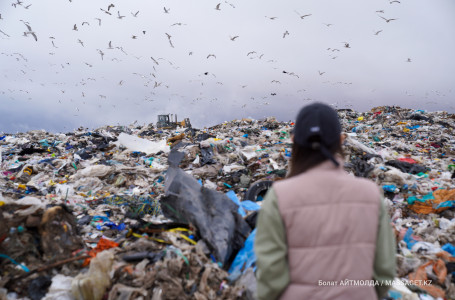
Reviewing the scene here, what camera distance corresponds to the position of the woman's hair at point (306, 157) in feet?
4.06

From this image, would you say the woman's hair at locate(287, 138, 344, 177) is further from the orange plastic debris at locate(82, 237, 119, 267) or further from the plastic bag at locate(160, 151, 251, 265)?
the orange plastic debris at locate(82, 237, 119, 267)

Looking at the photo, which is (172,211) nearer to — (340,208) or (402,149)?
(340,208)

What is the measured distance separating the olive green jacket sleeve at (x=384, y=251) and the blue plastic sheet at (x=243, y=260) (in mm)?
1515

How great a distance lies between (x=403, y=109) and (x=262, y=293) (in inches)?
833

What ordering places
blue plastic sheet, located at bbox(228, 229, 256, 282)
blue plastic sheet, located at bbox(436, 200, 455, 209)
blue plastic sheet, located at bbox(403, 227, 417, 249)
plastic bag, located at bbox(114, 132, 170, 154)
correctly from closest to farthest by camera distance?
blue plastic sheet, located at bbox(228, 229, 256, 282) < blue plastic sheet, located at bbox(403, 227, 417, 249) < blue plastic sheet, located at bbox(436, 200, 455, 209) < plastic bag, located at bbox(114, 132, 170, 154)

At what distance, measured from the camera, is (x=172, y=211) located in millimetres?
3359

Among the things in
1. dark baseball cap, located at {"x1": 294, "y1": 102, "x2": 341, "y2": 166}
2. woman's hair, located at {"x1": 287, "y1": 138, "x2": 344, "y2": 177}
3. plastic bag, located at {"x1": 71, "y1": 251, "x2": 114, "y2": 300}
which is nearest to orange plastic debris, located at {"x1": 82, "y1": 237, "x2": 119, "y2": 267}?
plastic bag, located at {"x1": 71, "y1": 251, "x2": 114, "y2": 300}

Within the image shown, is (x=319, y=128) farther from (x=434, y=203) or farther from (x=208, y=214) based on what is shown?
(x=434, y=203)

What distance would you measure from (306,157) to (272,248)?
481 mm

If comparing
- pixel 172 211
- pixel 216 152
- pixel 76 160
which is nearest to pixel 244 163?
pixel 216 152

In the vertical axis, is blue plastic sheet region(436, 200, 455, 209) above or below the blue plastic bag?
above

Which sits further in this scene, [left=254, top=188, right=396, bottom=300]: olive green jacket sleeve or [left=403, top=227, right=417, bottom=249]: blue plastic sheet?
[left=403, top=227, right=417, bottom=249]: blue plastic sheet

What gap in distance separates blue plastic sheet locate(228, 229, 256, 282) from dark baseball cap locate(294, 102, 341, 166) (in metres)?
1.89

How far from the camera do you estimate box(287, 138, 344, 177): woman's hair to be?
124 centimetres
